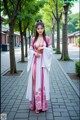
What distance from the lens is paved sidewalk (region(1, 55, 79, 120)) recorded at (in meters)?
5.79

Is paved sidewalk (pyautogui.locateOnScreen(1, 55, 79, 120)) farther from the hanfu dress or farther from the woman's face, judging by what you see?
the woman's face

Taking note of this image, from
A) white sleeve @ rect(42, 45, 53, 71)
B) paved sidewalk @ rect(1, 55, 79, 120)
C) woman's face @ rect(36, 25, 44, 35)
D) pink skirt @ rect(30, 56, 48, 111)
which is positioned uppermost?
woman's face @ rect(36, 25, 44, 35)

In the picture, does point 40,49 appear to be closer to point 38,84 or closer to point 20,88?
point 38,84

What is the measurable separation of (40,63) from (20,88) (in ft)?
10.1

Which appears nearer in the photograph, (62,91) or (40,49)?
(40,49)

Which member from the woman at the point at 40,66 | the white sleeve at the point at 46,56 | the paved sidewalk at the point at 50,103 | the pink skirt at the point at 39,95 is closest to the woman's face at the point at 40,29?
the woman at the point at 40,66

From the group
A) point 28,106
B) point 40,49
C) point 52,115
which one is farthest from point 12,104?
point 40,49

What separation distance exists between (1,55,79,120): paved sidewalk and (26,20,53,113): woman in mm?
355

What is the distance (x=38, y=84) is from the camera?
6.01 metres

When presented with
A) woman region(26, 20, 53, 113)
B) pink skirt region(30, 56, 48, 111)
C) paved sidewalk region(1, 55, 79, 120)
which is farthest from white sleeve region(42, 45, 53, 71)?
paved sidewalk region(1, 55, 79, 120)

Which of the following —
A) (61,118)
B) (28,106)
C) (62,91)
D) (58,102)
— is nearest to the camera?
(61,118)

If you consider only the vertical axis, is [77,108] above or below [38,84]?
below

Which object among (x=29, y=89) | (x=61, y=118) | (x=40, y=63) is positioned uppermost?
(x=40, y=63)

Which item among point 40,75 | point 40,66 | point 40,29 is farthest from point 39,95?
point 40,29
